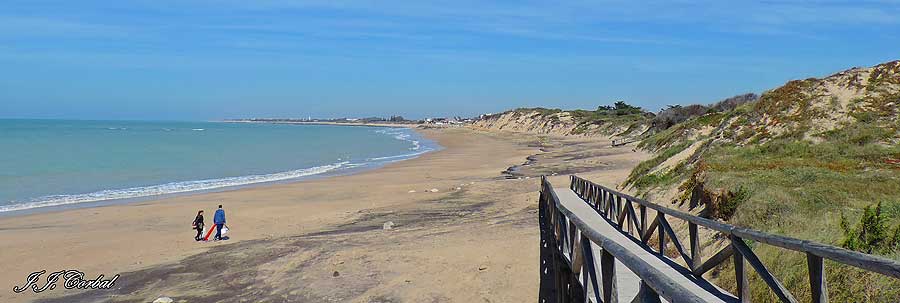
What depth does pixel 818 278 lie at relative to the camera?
4672 mm

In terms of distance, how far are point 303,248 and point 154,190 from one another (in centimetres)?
1744

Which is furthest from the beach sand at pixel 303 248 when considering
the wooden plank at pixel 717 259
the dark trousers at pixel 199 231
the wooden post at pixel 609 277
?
the wooden post at pixel 609 277

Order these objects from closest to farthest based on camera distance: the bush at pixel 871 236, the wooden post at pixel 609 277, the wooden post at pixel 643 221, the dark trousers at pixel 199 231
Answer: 1. the wooden post at pixel 609 277
2. the bush at pixel 871 236
3. the wooden post at pixel 643 221
4. the dark trousers at pixel 199 231

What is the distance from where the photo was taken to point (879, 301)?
18.7 feet

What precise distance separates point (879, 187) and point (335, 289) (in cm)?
948

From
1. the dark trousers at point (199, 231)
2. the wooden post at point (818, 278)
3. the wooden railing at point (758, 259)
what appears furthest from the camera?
the dark trousers at point (199, 231)

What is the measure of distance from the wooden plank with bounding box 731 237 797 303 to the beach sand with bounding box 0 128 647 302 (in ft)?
19.3

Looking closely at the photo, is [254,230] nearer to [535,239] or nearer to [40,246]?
[40,246]

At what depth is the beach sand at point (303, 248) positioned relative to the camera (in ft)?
39.2

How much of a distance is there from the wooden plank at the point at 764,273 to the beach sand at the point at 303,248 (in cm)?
589

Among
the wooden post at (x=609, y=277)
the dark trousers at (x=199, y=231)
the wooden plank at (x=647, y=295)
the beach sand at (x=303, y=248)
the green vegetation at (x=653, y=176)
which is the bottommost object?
the beach sand at (x=303, y=248)

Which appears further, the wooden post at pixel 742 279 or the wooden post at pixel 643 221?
the wooden post at pixel 643 221

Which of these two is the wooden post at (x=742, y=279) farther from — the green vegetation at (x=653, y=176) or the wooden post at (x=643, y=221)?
the green vegetation at (x=653, y=176)

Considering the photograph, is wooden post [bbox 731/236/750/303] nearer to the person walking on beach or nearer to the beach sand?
the beach sand
